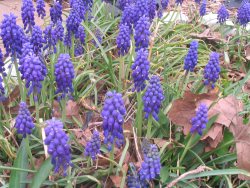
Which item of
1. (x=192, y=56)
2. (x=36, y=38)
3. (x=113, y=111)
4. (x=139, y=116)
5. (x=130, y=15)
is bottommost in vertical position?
(x=139, y=116)

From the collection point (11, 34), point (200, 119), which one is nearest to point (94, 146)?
point (200, 119)

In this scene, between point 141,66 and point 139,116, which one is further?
point 139,116

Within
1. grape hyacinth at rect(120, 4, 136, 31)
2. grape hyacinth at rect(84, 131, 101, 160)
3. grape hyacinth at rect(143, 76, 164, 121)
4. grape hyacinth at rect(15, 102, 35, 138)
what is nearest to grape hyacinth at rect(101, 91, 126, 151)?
grape hyacinth at rect(84, 131, 101, 160)

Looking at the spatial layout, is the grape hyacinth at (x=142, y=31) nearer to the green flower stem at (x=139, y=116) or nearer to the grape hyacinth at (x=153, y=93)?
the green flower stem at (x=139, y=116)

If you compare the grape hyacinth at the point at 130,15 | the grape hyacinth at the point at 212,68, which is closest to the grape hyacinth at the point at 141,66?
the grape hyacinth at the point at 212,68

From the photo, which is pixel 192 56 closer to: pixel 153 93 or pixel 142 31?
pixel 142 31

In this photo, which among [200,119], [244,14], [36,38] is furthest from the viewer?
[244,14]
